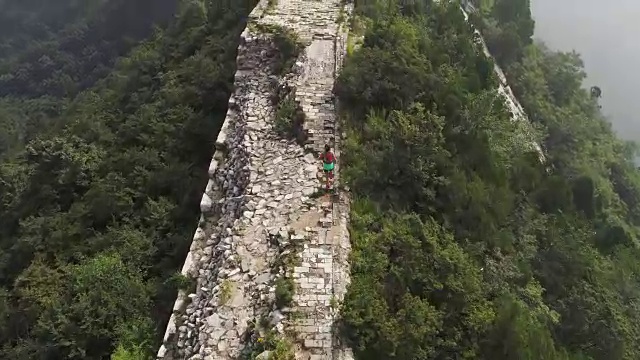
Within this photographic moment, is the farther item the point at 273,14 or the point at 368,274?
the point at 273,14

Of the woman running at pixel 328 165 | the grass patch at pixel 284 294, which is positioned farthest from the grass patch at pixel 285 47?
the grass patch at pixel 284 294

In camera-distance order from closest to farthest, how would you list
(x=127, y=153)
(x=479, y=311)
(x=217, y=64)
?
(x=479, y=311) < (x=127, y=153) < (x=217, y=64)

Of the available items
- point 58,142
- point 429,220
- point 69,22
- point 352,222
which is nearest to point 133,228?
point 58,142

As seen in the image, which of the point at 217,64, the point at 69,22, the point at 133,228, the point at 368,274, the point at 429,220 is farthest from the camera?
the point at 69,22

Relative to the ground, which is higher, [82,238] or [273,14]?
[273,14]

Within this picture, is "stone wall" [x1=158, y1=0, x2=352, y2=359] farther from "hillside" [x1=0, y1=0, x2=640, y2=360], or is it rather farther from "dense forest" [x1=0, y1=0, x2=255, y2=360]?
"dense forest" [x1=0, y1=0, x2=255, y2=360]

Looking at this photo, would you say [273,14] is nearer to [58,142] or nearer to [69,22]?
[58,142]
